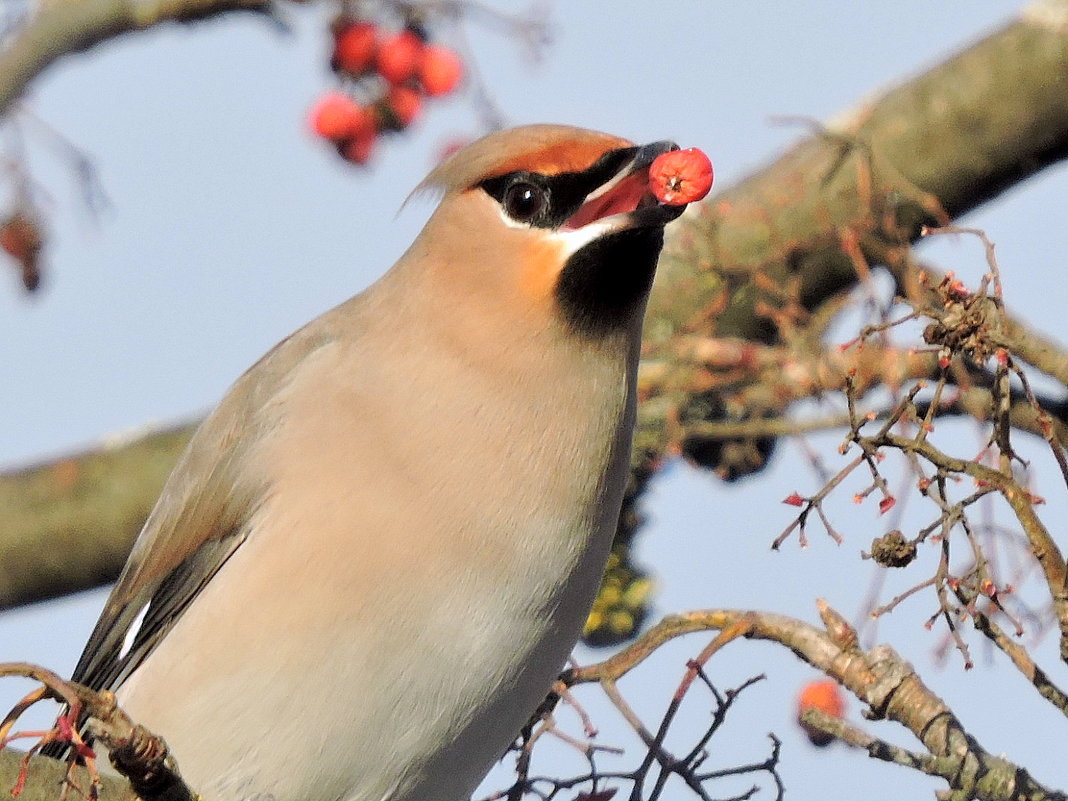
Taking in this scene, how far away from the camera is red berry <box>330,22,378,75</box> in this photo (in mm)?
5434

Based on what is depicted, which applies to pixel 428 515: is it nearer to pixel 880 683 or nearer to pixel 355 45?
pixel 880 683

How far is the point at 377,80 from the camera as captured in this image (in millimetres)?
5602

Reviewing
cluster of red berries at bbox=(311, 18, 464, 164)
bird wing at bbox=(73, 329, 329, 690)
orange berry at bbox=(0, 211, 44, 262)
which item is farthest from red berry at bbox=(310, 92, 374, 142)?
bird wing at bbox=(73, 329, 329, 690)

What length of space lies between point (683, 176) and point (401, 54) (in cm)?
242

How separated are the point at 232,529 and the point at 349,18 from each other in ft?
7.60

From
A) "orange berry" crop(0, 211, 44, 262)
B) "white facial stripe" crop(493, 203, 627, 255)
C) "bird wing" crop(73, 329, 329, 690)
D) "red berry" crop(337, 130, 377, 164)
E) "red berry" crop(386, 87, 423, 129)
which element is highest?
"red berry" crop(386, 87, 423, 129)

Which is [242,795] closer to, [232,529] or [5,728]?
[232,529]

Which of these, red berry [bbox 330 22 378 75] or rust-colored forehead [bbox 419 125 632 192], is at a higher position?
red berry [bbox 330 22 378 75]

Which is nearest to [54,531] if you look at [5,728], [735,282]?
[735,282]

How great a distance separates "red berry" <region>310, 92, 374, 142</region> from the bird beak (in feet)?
7.54

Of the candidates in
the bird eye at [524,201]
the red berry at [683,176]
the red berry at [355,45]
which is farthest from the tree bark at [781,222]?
the red berry at [683,176]

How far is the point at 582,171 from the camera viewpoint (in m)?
3.46

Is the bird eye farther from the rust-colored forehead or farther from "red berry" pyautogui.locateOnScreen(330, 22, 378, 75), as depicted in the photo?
"red berry" pyautogui.locateOnScreen(330, 22, 378, 75)

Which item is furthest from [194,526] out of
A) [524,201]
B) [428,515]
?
[524,201]
